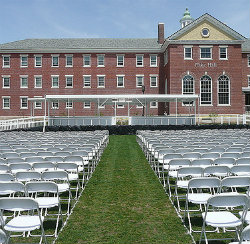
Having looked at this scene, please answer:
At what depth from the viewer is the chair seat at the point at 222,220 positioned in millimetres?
4548

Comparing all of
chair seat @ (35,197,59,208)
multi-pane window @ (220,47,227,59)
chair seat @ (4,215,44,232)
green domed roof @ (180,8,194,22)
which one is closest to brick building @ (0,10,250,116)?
multi-pane window @ (220,47,227,59)

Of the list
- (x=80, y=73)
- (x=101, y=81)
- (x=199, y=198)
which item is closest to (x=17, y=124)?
(x=80, y=73)

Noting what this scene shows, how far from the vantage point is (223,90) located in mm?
44094

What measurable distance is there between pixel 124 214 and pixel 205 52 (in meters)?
40.7

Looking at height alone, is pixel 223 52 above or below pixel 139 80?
above

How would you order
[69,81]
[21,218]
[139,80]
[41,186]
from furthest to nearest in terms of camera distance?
[69,81] < [139,80] < [41,186] < [21,218]

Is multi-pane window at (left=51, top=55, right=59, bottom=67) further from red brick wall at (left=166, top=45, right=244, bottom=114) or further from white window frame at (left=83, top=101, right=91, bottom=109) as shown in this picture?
red brick wall at (left=166, top=45, right=244, bottom=114)

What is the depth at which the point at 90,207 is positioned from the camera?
6836mm

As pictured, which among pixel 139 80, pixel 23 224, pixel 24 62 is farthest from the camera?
pixel 24 62

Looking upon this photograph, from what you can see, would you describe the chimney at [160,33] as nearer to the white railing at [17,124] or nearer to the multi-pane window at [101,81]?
the multi-pane window at [101,81]

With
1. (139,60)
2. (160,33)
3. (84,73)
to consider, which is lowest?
(84,73)

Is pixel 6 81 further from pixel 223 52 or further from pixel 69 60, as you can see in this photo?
pixel 223 52

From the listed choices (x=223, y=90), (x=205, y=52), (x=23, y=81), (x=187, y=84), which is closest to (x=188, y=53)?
(x=205, y=52)

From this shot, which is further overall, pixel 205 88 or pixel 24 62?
pixel 24 62
